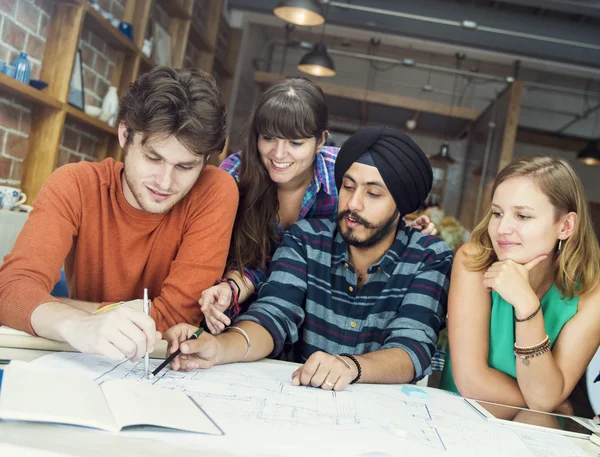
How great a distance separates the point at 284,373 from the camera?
4.80 feet

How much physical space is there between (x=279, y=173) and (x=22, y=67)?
1542 millimetres

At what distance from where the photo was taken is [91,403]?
3.11 ft

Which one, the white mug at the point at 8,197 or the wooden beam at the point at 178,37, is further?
the wooden beam at the point at 178,37

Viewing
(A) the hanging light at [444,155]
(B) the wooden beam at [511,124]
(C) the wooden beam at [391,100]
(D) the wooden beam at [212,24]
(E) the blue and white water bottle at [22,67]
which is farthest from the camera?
(A) the hanging light at [444,155]

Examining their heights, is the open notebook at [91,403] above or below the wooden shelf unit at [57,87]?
below

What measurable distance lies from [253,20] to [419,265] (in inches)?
259

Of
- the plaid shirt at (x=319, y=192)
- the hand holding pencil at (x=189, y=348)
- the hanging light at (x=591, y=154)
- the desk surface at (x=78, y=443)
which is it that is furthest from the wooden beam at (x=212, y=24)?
the hanging light at (x=591, y=154)

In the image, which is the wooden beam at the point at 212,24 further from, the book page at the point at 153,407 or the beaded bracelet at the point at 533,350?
the book page at the point at 153,407

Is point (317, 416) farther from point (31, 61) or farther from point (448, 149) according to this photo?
point (448, 149)

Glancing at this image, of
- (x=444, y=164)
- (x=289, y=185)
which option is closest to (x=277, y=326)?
(x=289, y=185)

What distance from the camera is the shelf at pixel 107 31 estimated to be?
3.43m

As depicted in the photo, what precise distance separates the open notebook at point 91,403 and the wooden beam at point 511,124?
7048mm

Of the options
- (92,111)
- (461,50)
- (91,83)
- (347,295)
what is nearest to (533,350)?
(347,295)

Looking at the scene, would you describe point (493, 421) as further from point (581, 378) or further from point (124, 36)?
point (124, 36)
